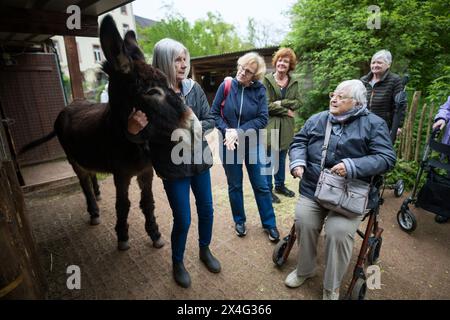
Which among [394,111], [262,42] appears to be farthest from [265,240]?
[262,42]

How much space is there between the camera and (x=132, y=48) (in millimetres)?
2012

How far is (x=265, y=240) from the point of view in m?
3.05

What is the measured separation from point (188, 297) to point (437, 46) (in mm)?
8408

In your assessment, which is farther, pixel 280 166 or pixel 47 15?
Result: pixel 280 166

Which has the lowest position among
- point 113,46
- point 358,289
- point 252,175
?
point 358,289

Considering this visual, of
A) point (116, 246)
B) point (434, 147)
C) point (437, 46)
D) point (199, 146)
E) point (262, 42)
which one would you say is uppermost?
point (262, 42)

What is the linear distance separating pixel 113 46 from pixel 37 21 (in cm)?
249

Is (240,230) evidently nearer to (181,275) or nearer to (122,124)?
(181,275)

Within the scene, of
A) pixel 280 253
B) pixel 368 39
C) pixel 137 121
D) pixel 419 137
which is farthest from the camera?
pixel 368 39

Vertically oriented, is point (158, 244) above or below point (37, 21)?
below

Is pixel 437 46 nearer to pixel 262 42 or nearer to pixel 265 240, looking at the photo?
pixel 265 240

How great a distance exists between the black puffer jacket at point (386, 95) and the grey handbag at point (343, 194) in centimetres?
234

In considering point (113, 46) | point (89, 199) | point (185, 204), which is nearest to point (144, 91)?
point (113, 46)

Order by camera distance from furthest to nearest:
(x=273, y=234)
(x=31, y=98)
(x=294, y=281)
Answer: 1. (x=31, y=98)
2. (x=273, y=234)
3. (x=294, y=281)
